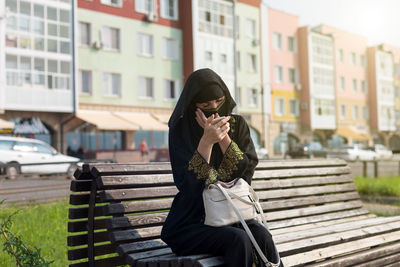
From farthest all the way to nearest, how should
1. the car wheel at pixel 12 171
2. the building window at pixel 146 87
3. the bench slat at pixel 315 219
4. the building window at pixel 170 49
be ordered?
the building window at pixel 170 49 < the building window at pixel 146 87 < the car wheel at pixel 12 171 < the bench slat at pixel 315 219

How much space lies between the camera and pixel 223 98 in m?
3.27

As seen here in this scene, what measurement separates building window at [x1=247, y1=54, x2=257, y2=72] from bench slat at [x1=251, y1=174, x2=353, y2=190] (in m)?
37.9

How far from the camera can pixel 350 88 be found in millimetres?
56844

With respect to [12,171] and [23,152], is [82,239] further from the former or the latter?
[23,152]

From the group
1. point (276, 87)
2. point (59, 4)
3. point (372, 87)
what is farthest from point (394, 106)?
point (59, 4)

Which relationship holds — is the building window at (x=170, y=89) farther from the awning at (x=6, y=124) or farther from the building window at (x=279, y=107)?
the building window at (x=279, y=107)

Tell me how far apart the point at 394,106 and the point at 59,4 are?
150 ft

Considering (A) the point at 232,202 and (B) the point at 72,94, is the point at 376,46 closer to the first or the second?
(B) the point at 72,94

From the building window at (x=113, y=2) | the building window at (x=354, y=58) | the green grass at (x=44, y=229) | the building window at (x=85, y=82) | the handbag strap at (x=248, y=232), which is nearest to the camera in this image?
the handbag strap at (x=248, y=232)

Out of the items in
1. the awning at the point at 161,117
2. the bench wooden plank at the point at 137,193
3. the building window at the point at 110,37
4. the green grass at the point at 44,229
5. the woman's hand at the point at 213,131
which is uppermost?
the building window at the point at 110,37

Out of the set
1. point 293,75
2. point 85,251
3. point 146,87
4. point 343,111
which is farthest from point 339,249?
point 343,111

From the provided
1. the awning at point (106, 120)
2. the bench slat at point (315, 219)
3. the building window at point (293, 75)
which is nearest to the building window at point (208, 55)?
the awning at point (106, 120)

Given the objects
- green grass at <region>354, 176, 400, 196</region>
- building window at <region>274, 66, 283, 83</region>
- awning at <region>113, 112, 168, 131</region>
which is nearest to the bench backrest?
green grass at <region>354, 176, 400, 196</region>

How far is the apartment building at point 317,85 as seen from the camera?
49.5m
